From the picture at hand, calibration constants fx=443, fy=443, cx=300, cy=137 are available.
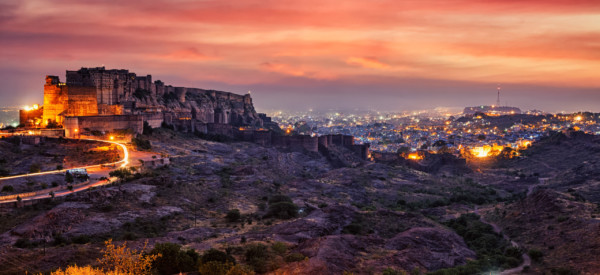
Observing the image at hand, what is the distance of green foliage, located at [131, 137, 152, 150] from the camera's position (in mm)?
40312

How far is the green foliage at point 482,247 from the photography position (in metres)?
22.2

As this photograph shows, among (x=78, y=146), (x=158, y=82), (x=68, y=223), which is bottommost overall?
(x=68, y=223)

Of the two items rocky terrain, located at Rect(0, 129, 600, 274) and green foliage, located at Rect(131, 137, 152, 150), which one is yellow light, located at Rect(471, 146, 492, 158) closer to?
rocky terrain, located at Rect(0, 129, 600, 274)

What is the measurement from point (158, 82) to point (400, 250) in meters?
50.8

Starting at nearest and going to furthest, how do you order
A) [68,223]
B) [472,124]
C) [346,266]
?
[346,266], [68,223], [472,124]

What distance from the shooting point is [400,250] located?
78.4ft

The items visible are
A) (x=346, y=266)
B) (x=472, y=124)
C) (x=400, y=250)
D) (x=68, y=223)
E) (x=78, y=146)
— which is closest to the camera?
(x=346, y=266)

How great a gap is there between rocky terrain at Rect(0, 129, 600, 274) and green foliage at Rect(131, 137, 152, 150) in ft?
3.63

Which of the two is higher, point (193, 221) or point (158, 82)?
point (158, 82)

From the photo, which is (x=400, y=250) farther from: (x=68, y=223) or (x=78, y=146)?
(x=78, y=146)

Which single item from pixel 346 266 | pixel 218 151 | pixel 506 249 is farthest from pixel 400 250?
pixel 218 151

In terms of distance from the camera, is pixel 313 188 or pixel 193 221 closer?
pixel 193 221

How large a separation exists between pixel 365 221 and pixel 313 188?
12.3 m

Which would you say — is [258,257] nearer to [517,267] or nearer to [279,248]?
[279,248]
